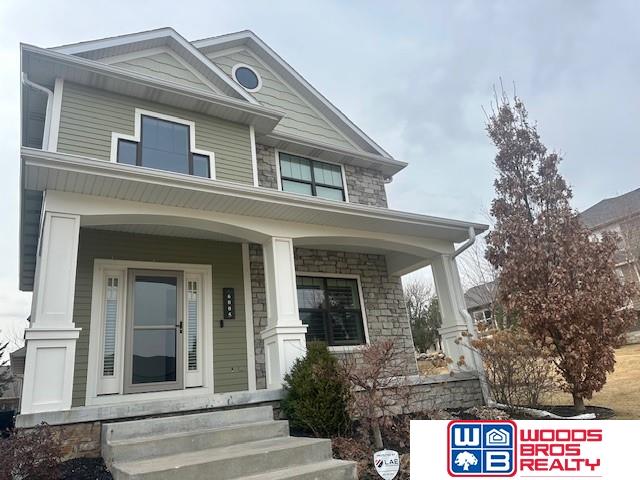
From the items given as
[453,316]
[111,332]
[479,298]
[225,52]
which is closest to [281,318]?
[111,332]

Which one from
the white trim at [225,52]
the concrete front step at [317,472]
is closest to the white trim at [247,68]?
the white trim at [225,52]

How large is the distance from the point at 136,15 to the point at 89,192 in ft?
17.4

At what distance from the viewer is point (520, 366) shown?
5.85m

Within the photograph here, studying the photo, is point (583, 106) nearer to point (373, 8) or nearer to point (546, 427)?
point (373, 8)

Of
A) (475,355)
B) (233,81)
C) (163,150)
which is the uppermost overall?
(233,81)

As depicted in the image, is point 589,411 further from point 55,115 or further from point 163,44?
point 163,44

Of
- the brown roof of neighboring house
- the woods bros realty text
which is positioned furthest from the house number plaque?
the brown roof of neighboring house

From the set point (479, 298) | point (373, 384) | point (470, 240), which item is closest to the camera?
point (373, 384)

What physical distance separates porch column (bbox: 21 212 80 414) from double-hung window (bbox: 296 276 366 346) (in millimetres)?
4027

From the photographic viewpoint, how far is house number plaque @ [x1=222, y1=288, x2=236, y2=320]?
6.62m

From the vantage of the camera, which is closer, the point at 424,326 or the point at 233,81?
the point at 233,81

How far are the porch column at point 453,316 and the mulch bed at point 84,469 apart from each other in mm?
5066

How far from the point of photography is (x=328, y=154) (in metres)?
8.77

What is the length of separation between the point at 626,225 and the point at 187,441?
63.7 ft
